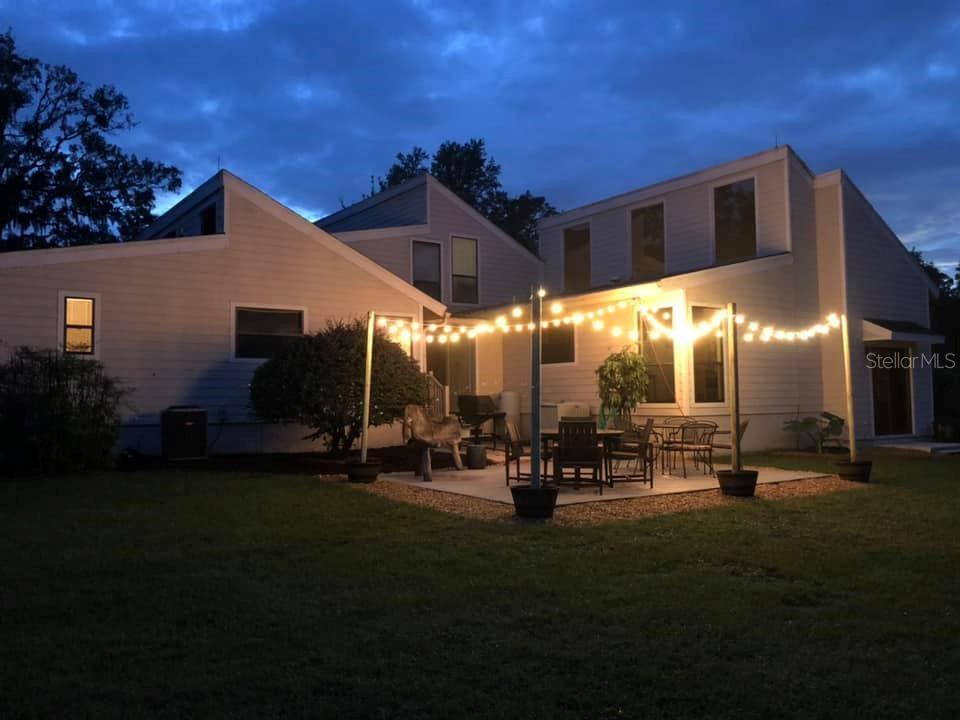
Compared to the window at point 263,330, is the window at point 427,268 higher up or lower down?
higher up

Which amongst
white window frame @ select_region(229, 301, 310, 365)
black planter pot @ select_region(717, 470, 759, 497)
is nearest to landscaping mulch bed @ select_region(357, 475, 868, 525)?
black planter pot @ select_region(717, 470, 759, 497)

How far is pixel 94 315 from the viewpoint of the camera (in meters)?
11.9

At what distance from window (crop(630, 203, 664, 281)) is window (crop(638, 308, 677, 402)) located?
133 inches

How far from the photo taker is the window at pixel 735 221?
611 inches

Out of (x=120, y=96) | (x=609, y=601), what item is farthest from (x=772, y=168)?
(x=120, y=96)

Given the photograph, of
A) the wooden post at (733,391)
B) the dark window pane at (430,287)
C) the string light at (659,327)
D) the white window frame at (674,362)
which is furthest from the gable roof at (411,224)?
the wooden post at (733,391)

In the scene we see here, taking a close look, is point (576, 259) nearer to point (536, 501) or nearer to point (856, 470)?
point (856, 470)

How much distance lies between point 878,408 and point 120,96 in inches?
928

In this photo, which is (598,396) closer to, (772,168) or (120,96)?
(772,168)

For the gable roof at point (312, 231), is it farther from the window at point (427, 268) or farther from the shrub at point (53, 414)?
the shrub at point (53, 414)

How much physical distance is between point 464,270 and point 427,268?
0.97 metres

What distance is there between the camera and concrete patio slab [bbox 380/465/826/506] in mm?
8664

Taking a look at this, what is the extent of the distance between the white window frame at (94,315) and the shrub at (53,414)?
919mm

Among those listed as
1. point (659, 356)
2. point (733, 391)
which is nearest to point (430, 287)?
point (659, 356)
